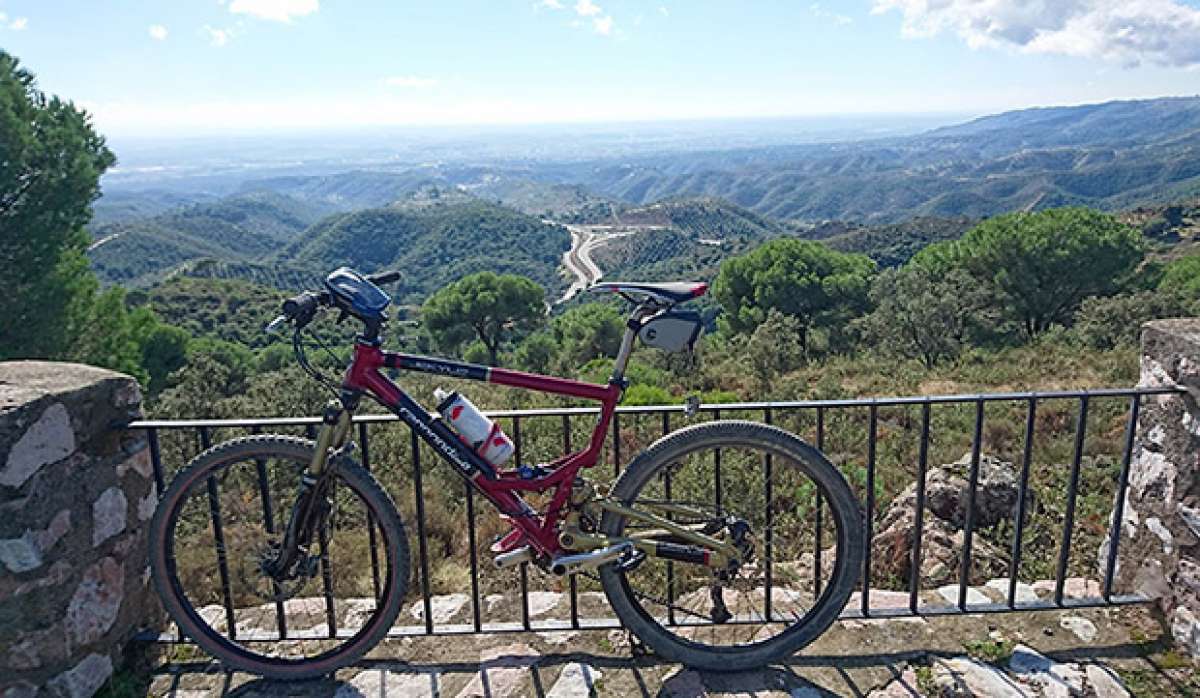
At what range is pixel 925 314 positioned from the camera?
1895 centimetres

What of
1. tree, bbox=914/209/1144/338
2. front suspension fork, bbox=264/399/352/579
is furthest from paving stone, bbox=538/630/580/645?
tree, bbox=914/209/1144/338

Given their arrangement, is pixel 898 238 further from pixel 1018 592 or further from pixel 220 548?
pixel 220 548

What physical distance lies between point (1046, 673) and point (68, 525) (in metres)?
3.56

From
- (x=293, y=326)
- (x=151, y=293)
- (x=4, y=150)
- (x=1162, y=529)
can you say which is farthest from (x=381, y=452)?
(x=151, y=293)

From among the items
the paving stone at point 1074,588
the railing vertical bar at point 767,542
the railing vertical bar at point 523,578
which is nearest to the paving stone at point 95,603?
the railing vertical bar at point 523,578

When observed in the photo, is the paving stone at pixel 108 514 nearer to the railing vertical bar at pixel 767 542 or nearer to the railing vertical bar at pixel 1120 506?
the railing vertical bar at pixel 767 542

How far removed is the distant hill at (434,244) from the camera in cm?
11056

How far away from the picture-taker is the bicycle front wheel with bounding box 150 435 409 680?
2.68 metres

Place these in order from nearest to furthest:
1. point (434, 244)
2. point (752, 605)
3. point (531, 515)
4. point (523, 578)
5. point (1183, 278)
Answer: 1. point (531, 515)
2. point (523, 578)
3. point (752, 605)
4. point (1183, 278)
5. point (434, 244)

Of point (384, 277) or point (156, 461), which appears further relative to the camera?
point (156, 461)

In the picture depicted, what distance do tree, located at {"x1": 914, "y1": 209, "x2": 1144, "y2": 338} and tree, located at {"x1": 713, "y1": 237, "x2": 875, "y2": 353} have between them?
14.5 feet

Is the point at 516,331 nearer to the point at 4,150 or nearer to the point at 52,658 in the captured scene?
the point at 4,150

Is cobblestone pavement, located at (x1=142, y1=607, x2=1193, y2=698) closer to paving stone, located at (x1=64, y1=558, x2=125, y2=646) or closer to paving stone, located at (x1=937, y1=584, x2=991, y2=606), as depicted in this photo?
paving stone, located at (x1=937, y1=584, x2=991, y2=606)

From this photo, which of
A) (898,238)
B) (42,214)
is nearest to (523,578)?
(42,214)
